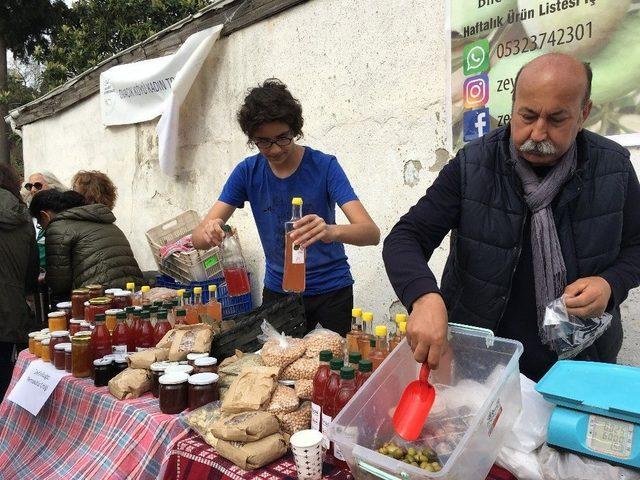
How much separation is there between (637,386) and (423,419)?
54cm

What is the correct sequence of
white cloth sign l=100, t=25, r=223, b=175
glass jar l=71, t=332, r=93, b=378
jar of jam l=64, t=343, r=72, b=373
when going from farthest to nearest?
white cloth sign l=100, t=25, r=223, b=175 < jar of jam l=64, t=343, r=72, b=373 < glass jar l=71, t=332, r=93, b=378

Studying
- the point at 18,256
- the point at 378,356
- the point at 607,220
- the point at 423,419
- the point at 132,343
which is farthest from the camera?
the point at 18,256

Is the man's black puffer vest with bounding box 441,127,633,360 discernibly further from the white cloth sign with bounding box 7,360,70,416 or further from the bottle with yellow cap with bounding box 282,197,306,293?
the white cloth sign with bounding box 7,360,70,416

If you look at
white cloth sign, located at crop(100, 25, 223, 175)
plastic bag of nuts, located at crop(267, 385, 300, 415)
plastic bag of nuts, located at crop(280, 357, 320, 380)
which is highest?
white cloth sign, located at crop(100, 25, 223, 175)

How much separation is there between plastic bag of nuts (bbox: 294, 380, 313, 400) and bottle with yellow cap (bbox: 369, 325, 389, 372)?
236 mm

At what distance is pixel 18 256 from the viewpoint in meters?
3.67

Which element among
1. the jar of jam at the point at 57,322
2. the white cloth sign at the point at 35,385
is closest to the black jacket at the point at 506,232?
the white cloth sign at the point at 35,385

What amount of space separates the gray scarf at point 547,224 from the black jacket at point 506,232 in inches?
1.2

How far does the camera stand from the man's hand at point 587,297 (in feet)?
5.03

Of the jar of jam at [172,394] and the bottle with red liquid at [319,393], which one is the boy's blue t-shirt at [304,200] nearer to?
the jar of jam at [172,394]

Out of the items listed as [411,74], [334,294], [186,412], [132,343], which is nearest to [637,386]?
[186,412]

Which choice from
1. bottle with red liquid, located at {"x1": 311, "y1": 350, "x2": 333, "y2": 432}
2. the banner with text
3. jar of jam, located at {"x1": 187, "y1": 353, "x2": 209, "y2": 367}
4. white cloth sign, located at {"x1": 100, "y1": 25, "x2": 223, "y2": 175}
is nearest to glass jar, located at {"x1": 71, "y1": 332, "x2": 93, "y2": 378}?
jar of jam, located at {"x1": 187, "y1": 353, "x2": 209, "y2": 367}

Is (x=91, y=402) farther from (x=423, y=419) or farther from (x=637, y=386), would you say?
(x=637, y=386)

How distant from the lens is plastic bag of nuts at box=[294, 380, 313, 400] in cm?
178
